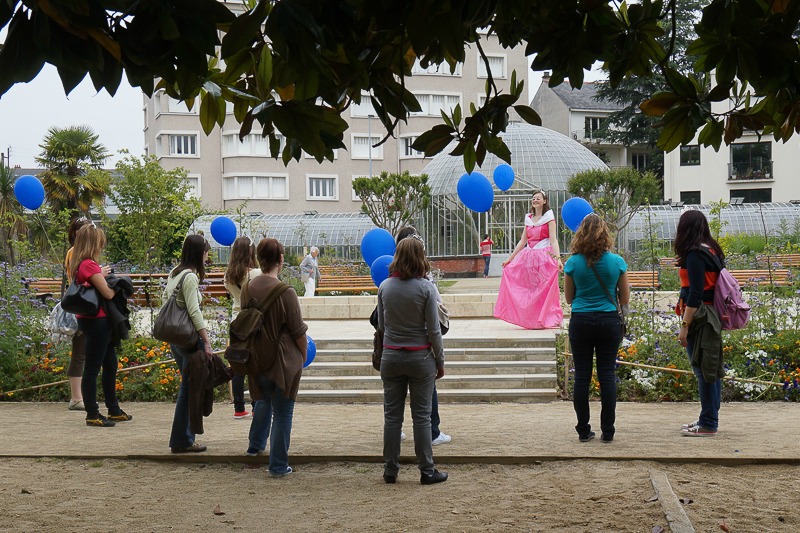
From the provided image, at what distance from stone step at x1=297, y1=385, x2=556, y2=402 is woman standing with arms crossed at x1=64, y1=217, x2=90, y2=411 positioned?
90.3 inches

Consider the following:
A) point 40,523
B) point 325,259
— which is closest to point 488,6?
point 40,523

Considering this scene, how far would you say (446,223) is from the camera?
3300cm

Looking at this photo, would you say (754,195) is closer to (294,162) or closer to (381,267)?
(294,162)

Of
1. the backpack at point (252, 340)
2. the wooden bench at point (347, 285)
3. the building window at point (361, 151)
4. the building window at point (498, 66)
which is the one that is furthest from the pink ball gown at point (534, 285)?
the building window at point (498, 66)

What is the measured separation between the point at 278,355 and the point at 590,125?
5531cm

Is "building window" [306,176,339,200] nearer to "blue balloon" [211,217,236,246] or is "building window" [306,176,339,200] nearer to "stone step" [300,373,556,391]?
"blue balloon" [211,217,236,246]

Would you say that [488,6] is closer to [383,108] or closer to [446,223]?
[383,108]

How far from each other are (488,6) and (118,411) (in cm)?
666

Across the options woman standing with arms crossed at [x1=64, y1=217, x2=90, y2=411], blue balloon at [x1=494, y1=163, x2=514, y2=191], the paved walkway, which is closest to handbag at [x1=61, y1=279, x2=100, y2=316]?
woman standing with arms crossed at [x1=64, y1=217, x2=90, y2=411]

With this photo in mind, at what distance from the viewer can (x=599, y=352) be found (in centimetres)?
702

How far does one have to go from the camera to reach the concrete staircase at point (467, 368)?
10.0 meters

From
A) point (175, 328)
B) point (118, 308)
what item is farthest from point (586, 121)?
point (175, 328)

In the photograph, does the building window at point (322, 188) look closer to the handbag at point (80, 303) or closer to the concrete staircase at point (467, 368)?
the concrete staircase at point (467, 368)

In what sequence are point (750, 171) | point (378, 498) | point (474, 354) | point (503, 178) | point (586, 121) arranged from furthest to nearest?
point (586, 121)
point (750, 171)
point (503, 178)
point (474, 354)
point (378, 498)
